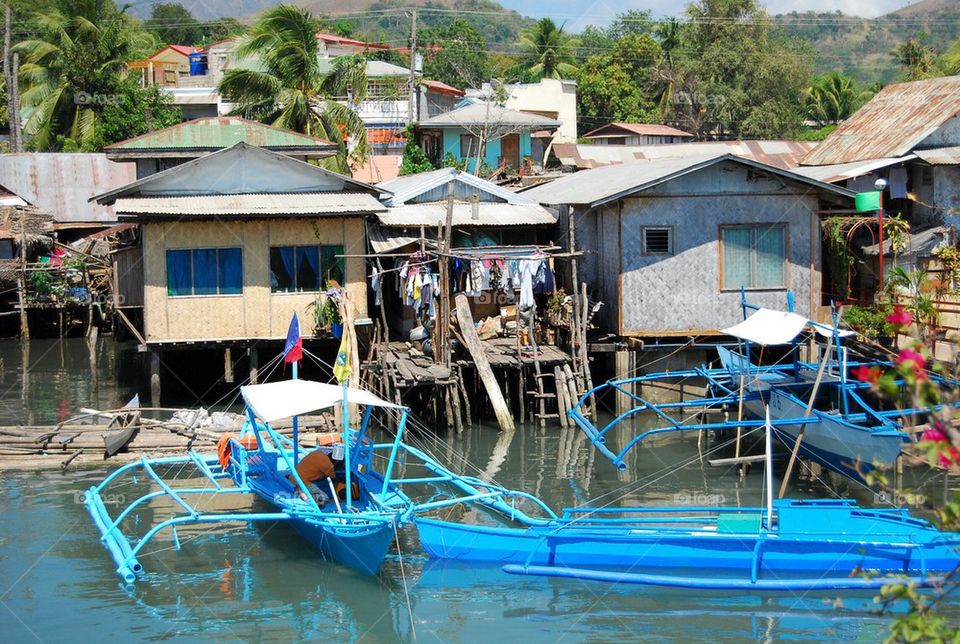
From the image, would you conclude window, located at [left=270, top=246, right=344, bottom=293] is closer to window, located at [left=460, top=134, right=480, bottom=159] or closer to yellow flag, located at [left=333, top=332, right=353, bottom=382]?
yellow flag, located at [left=333, top=332, right=353, bottom=382]

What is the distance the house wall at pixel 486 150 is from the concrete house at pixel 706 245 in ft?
57.0

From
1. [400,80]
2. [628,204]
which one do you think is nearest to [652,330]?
[628,204]

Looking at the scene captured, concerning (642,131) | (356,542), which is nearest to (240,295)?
(356,542)

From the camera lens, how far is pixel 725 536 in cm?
1288

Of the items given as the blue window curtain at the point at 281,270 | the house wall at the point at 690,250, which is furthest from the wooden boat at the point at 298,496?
the house wall at the point at 690,250

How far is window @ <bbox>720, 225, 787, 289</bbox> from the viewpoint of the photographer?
20906 mm

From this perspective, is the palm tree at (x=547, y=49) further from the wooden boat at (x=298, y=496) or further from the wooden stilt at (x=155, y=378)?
the wooden boat at (x=298, y=496)

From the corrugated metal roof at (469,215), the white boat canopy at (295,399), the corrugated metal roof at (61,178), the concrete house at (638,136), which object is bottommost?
the white boat canopy at (295,399)

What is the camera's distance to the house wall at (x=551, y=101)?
47875 millimetres

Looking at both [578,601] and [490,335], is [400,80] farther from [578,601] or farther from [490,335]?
[578,601]
